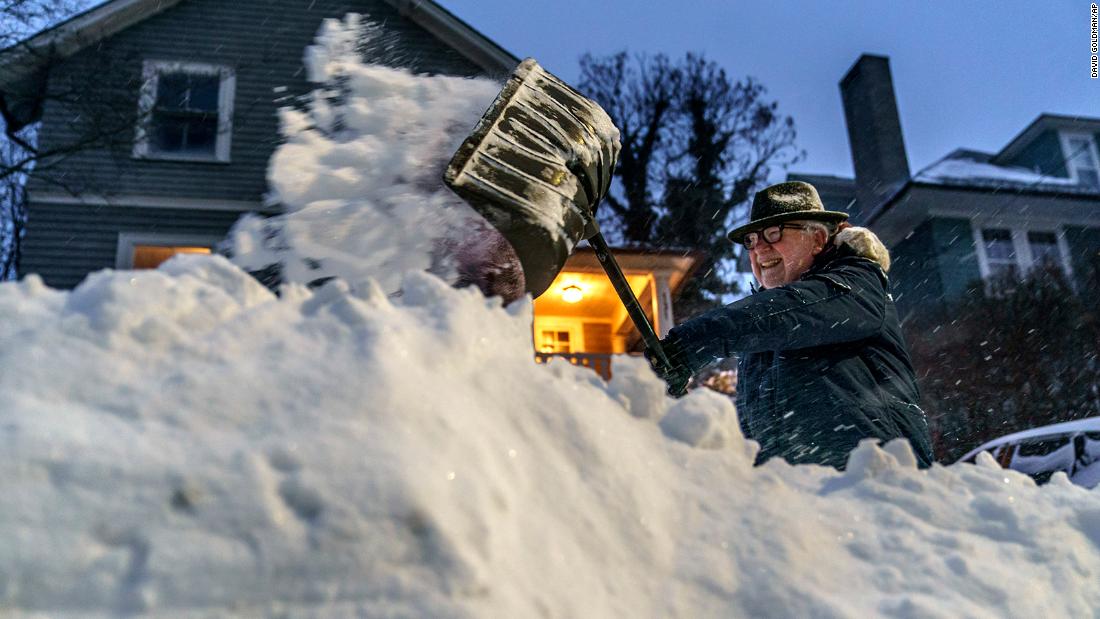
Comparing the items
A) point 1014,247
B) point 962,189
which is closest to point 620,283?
point 962,189

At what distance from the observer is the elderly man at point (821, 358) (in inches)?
79.8

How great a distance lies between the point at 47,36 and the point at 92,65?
0.55 metres

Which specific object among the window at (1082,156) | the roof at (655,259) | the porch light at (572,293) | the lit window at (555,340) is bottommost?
the lit window at (555,340)

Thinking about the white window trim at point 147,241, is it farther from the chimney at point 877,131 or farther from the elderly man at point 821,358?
the chimney at point 877,131

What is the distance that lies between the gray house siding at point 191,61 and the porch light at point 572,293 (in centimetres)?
332

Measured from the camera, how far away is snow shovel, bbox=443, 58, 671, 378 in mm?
1848

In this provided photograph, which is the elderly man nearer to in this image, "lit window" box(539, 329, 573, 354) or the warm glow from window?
"lit window" box(539, 329, 573, 354)

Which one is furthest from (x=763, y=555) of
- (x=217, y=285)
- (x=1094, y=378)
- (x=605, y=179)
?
(x=1094, y=378)

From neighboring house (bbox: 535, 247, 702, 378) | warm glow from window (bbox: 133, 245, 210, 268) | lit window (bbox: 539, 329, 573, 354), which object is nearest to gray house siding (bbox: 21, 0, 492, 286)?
warm glow from window (bbox: 133, 245, 210, 268)

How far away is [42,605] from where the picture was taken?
714 millimetres

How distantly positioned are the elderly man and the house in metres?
6.80

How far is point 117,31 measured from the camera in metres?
10.0

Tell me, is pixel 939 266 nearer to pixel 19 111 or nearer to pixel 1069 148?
pixel 1069 148

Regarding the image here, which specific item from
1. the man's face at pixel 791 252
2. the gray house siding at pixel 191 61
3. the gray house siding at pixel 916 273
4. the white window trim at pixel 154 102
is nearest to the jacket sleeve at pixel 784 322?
the man's face at pixel 791 252
